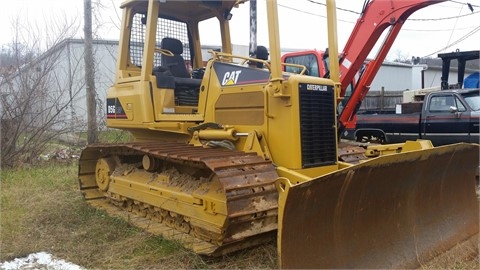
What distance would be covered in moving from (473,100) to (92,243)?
8135mm

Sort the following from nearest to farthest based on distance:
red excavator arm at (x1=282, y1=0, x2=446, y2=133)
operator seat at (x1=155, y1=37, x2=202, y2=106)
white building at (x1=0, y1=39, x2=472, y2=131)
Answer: operator seat at (x1=155, y1=37, x2=202, y2=106)
red excavator arm at (x1=282, y1=0, x2=446, y2=133)
white building at (x1=0, y1=39, x2=472, y2=131)

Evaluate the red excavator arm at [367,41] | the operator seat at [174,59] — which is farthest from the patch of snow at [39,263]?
the red excavator arm at [367,41]

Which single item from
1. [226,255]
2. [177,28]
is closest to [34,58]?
[177,28]

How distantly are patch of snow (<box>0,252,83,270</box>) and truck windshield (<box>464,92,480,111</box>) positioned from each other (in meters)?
8.31

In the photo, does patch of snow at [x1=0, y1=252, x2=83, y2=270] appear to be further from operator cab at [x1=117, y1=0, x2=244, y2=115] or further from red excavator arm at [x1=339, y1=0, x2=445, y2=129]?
red excavator arm at [x1=339, y1=0, x2=445, y2=129]

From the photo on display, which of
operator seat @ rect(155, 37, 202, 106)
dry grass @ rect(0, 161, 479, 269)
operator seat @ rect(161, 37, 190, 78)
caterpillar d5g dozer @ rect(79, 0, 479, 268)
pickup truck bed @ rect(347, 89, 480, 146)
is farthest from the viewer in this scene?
pickup truck bed @ rect(347, 89, 480, 146)

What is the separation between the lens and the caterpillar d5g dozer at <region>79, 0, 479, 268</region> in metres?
3.81

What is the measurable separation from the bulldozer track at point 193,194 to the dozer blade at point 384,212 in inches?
15.4

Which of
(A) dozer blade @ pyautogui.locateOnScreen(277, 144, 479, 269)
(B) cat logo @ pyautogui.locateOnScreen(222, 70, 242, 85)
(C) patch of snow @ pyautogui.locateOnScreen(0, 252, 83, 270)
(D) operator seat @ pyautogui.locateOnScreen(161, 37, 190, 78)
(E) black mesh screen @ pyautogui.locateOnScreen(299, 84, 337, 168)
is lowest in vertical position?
(C) patch of snow @ pyautogui.locateOnScreen(0, 252, 83, 270)

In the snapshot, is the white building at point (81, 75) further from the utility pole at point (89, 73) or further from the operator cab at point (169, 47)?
the operator cab at point (169, 47)

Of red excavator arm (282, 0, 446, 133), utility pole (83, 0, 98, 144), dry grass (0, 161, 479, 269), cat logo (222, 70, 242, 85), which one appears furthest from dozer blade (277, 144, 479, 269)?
utility pole (83, 0, 98, 144)

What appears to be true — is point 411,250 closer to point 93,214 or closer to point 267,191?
point 267,191

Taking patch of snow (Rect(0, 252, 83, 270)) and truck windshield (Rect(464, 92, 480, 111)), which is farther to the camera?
truck windshield (Rect(464, 92, 480, 111))

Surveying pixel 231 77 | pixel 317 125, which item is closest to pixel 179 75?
pixel 231 77
